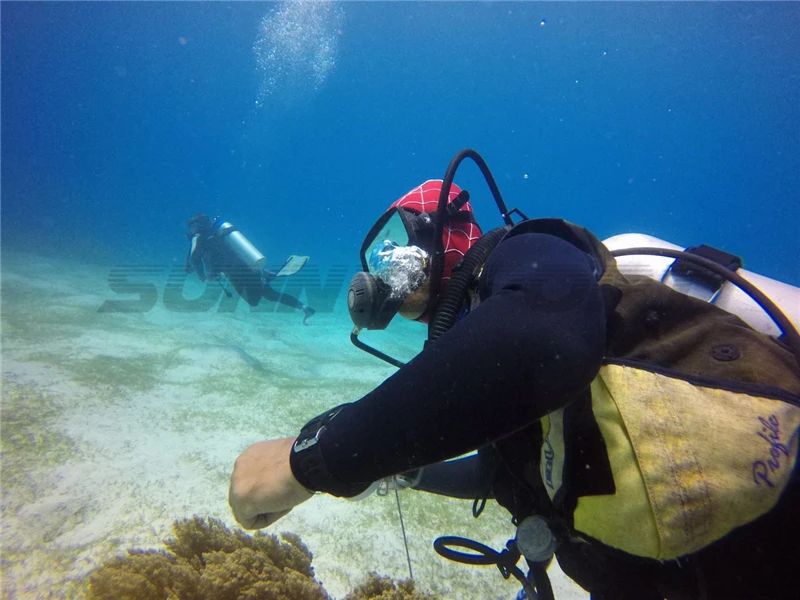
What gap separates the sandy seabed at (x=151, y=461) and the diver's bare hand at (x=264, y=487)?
2194 millimetres

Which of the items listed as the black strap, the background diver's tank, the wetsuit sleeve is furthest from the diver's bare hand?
the background diver's tank

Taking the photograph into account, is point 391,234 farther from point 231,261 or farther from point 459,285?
point 231,261

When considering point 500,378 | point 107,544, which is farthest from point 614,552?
point 107,544

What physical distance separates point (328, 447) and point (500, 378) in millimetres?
539

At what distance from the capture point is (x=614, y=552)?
140 cm

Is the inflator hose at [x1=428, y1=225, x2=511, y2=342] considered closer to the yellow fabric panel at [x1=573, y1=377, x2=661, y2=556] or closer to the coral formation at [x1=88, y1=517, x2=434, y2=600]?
the yellow fabric panel at [x1=573, y1=377, x2=661, y2=556]

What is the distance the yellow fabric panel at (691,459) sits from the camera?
39.0 inches

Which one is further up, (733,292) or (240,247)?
(733,292)

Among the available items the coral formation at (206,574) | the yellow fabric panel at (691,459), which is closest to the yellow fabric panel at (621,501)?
the yellow fabric panel at (691,459)

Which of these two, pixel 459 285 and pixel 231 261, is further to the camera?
pixel 231 261

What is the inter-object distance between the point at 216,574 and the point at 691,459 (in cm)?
220

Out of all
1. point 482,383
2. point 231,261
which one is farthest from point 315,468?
point 231,261

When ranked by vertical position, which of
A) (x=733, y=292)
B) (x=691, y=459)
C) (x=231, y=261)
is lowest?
(x=231, y=261)

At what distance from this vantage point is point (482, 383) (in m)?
0.96
